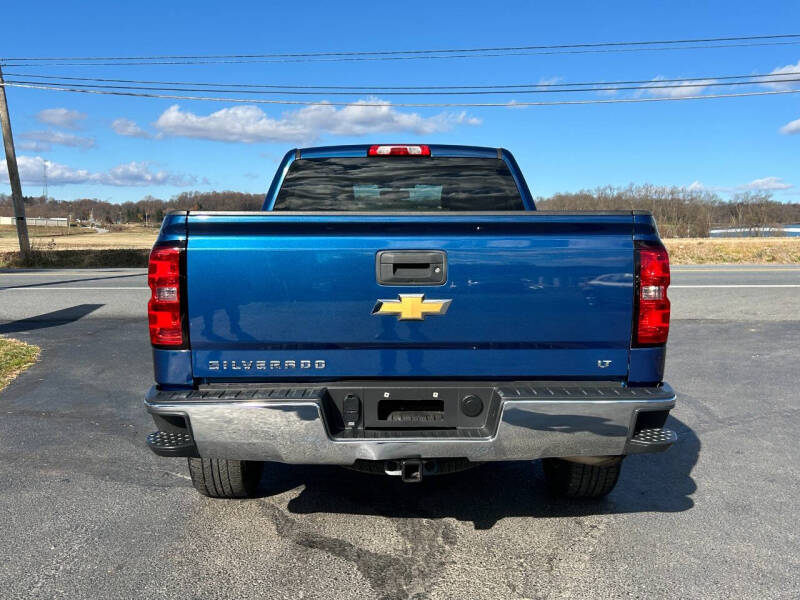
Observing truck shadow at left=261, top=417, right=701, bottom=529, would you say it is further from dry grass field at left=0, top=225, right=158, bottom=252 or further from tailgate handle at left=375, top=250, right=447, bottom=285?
dry grass field at left=0, top=225, right=158, bottom=252

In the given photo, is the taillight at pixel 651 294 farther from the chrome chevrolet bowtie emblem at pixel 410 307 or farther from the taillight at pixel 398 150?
the taillight at pixel 398 150

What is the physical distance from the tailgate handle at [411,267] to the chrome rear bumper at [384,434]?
0.58 m

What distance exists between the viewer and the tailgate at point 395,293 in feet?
9.23

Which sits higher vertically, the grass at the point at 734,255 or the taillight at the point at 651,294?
the taillight at the point at 651,294

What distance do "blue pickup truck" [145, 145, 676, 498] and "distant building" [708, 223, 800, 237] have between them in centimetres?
6002

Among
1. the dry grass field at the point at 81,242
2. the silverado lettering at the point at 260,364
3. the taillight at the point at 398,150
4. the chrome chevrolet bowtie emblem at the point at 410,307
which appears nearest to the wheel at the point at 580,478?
the chrome chevrolet bowtie emblem at the point at 410,307

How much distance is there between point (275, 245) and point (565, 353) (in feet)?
4.49

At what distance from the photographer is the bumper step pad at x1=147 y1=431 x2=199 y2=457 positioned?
2879 millimetres

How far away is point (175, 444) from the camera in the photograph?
2.91 metres

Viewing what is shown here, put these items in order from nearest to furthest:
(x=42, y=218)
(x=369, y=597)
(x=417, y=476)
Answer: (x=369, y=597) → (x=417, y=476) → (x=42, y=218)

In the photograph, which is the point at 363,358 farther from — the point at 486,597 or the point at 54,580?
the point at 54,580

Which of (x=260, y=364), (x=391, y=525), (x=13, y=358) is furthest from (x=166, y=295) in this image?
(x=13, y=358)

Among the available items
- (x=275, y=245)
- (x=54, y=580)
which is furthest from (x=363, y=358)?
(x=54, y=580)

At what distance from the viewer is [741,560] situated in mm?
3062
